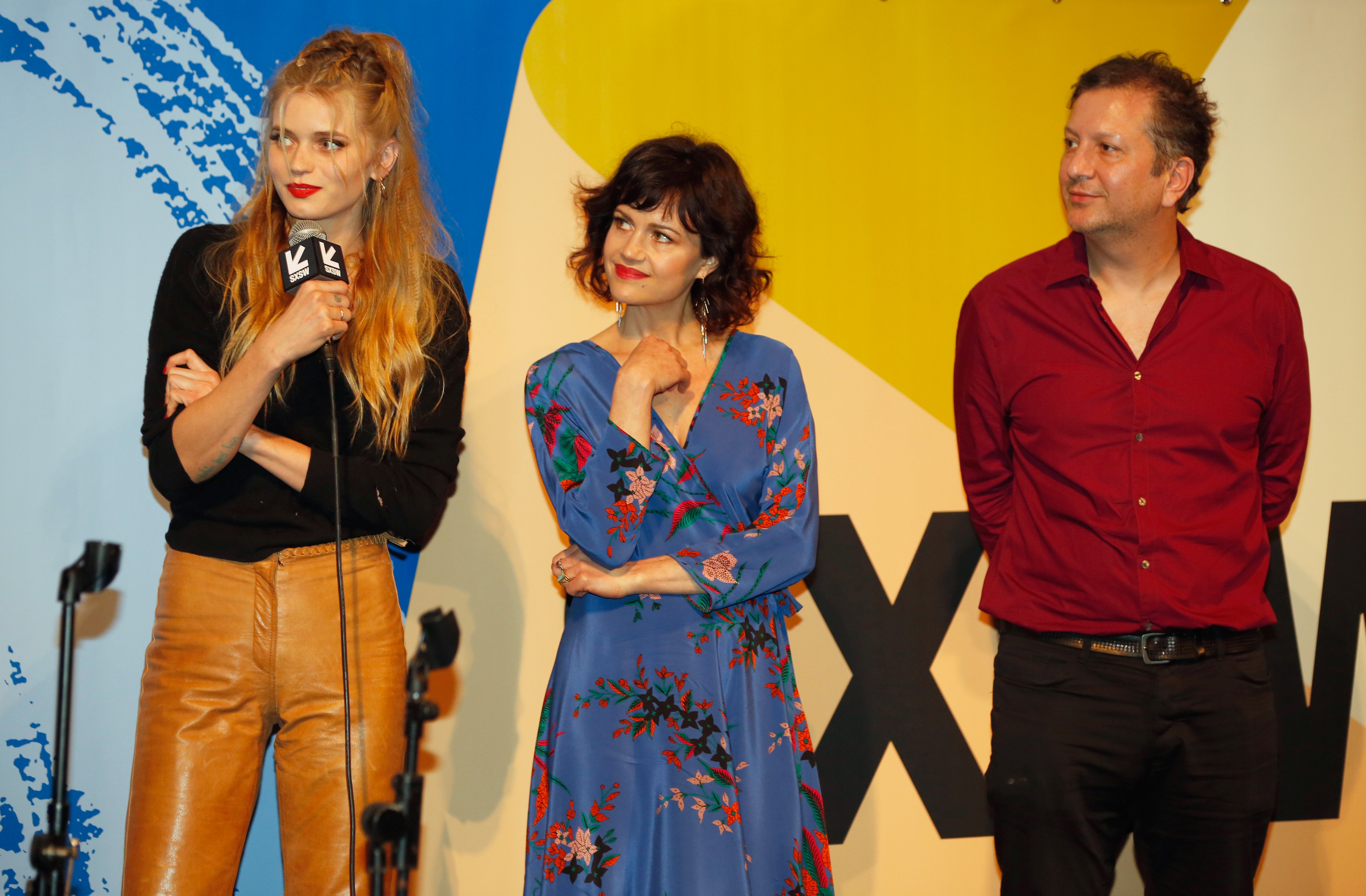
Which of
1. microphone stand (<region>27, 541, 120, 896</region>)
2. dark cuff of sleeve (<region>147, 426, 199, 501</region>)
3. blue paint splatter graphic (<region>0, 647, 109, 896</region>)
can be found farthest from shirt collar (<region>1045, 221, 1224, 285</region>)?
blue paint splatter graphic (<region>0, 647, 109, 896</region>)

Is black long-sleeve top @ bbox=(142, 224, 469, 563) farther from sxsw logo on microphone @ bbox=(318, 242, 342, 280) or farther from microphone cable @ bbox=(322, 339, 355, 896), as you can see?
sxsw logo on microphone @ bbox=(318, 242, 342, 280)

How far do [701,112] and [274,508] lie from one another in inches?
62.8

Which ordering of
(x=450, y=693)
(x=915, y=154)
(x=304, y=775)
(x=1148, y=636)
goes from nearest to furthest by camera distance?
(x=304, y=775), (x=1148, y=636), (x=450, y=693), (x=915, y=154)

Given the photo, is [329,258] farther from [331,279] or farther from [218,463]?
[218,463]

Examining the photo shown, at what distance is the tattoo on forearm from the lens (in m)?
1.88

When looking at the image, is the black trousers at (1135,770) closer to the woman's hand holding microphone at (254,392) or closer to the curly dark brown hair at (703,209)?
the curly dark brown hair at (703,209)

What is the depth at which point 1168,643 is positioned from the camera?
→ 7.32 feet

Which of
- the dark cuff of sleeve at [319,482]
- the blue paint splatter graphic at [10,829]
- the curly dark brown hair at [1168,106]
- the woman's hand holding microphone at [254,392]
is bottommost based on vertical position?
the blue paint splatter graphic at [10,829]

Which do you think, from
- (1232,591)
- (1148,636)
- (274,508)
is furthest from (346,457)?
(1232,591)

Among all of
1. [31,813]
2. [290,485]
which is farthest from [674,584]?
[31,813]

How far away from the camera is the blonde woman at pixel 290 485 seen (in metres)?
1.90

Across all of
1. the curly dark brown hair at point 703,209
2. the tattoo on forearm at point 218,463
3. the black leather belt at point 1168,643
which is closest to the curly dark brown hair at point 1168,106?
the curly dark brown hair at point 703,209

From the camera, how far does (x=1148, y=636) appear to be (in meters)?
2.23

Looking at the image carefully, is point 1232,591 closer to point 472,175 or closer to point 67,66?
point 472,175
